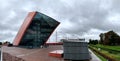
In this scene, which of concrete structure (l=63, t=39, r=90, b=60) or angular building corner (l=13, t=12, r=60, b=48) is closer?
concrete structure (l=63, t=39, r=90, b=60)

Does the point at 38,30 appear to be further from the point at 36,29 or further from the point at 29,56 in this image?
the point at 29,56

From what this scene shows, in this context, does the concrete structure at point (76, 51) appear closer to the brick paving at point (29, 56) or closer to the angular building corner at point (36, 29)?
the brick paving at point (29, 56)

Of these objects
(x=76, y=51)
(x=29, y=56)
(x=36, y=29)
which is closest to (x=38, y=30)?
(x=36, y=29)

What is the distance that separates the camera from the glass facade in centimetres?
4535

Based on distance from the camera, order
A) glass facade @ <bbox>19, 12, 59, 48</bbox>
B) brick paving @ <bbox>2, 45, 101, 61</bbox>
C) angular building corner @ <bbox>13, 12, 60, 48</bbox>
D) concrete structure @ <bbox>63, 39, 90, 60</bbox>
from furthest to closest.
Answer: glass facade @ <bbox>19, 12, 59, 48</bbox>, angular building corner @ <bbox>13, 12, 60, 48</bbox>, brick paving @ <bbox>2, 45, 101, 61</bbox>, concrete structure @ <bbox>63, 39, 90, 60</bbox>

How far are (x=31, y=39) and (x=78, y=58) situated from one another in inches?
1286

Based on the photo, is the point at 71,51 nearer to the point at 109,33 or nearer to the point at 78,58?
the point at 78,58

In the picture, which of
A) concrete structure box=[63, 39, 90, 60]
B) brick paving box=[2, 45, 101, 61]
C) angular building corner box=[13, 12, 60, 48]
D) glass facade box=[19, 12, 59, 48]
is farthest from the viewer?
glass facade box=[19, 12, 59, 48]

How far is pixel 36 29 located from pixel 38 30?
52cm

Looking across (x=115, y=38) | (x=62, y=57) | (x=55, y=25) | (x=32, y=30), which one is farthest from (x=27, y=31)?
(x=115, y=38)

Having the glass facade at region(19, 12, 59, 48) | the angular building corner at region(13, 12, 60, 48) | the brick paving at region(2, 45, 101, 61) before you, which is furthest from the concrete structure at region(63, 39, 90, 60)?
the glass facade at region(19, 12, 59, 48)

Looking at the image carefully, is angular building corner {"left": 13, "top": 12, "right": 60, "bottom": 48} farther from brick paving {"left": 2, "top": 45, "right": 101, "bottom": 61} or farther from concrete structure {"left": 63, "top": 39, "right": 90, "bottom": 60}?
concrete structure {"left": 63, "top": 39, "right": 90, "bottom": 60}

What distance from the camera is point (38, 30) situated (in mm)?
47562

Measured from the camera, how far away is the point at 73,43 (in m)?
17.0
